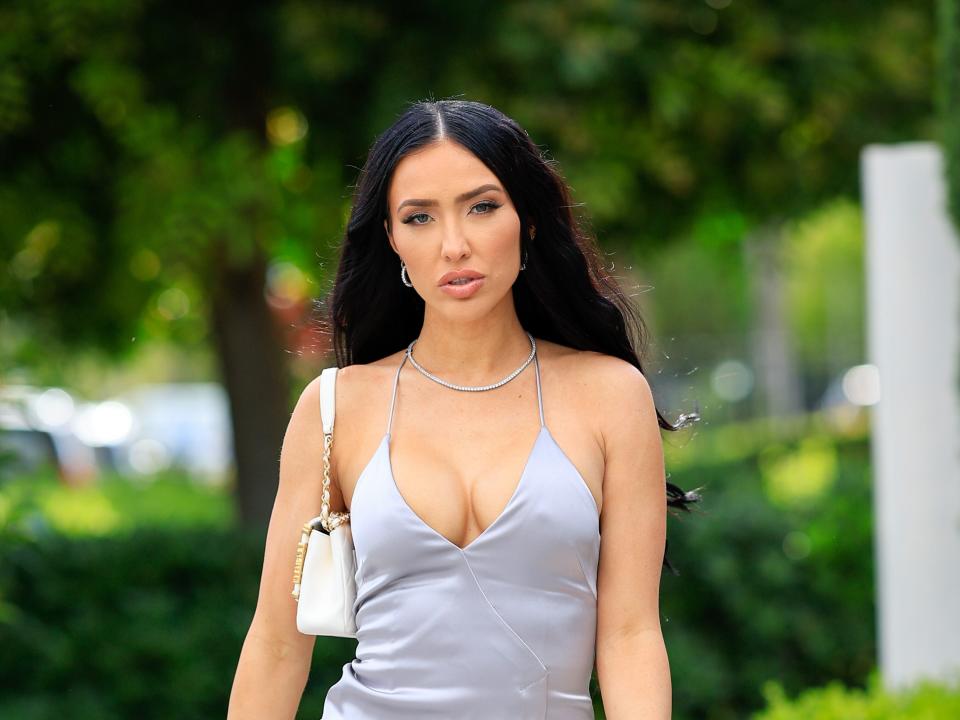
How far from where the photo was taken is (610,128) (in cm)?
655

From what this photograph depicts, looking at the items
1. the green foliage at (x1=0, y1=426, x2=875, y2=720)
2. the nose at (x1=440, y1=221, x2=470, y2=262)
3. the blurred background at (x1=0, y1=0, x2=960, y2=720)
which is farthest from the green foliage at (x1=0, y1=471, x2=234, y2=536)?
the nose at (x1=440, y1=221, x2=470, y2=262)

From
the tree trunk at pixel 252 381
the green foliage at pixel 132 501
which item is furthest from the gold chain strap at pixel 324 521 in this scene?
the green foliage at pixel 132 501

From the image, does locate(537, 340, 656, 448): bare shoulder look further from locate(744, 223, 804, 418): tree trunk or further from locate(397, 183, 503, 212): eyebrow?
locate(744, 223, 804, 418): tree trunk

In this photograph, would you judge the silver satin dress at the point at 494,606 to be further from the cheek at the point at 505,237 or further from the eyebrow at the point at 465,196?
the eyebrow at the point at 465,196

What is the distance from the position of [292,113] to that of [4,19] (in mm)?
1956

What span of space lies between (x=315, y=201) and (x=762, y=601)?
3.11 metres

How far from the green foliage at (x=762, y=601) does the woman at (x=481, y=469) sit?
5.13 metres

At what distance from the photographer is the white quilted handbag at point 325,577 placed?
263 cm

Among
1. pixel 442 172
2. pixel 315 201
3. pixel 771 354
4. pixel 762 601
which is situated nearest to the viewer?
pixel 442 172

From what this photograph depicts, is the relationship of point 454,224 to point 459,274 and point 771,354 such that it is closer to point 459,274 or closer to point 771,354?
point 459,274

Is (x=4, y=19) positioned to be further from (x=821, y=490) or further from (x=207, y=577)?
(x=821, y=490)

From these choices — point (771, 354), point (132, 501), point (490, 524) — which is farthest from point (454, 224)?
point (771, 354)

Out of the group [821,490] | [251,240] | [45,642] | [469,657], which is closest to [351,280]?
[469,657]

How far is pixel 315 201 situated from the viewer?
25.5 ft
